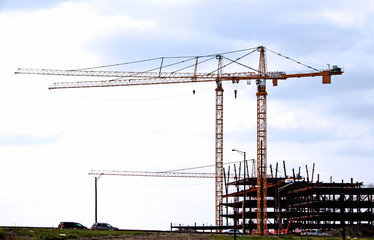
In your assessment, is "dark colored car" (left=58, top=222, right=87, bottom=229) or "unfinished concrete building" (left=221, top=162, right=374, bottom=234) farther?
"unfinished concrete building" (left=221, top=162, right=374, bottom=234)

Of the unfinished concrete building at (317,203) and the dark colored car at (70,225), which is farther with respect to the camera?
the unfinished concrete building at (317,203)

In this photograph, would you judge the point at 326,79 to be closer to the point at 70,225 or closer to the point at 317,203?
the point at 317,203

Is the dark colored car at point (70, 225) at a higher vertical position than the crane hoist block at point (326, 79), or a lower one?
lower

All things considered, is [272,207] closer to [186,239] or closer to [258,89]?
[258,89]

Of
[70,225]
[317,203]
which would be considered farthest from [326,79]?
[70,225]

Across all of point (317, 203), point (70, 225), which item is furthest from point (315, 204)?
point (70, 225)

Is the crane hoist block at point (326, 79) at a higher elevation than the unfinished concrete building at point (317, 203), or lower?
higher

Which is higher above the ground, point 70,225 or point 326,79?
point 326,79

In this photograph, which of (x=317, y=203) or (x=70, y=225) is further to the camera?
(x=317, y=203)

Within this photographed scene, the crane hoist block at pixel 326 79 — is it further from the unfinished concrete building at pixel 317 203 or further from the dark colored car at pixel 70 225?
the dark colored car at pixel 70 225

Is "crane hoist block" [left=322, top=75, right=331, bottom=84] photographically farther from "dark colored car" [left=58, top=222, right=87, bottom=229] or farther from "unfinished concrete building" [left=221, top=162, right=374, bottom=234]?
"dark colored car" [left=58, top=222, right=87, bottom=229]

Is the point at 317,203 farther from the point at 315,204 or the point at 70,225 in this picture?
the point at 70,225

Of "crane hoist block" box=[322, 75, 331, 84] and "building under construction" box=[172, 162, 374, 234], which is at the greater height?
"crane hoist block" box=[322, 75, 331, 84]

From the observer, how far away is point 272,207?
180375mm
